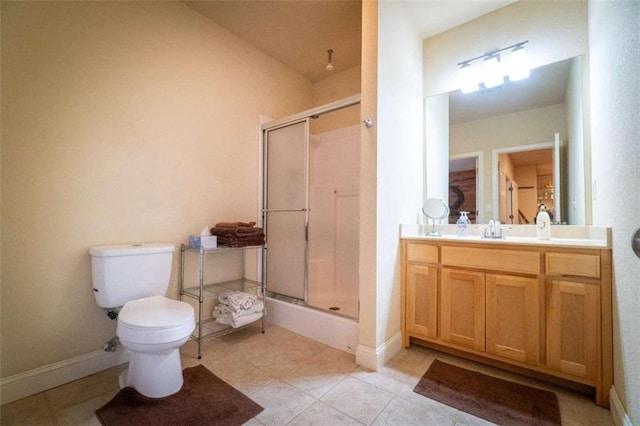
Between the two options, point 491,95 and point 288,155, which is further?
point 288,155

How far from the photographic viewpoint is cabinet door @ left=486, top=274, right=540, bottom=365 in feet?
5.16

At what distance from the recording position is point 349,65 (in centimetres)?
297

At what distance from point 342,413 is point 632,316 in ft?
4.28

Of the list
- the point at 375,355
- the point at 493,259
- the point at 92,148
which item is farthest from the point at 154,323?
the point at 493,259

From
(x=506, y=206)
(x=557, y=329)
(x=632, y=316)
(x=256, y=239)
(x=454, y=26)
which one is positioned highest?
(x=454, y=26)

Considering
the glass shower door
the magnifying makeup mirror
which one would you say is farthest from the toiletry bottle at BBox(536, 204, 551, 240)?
the glass shower door

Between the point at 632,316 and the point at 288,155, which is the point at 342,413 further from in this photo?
the point at 288,155

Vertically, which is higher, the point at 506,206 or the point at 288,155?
the point at 288,155

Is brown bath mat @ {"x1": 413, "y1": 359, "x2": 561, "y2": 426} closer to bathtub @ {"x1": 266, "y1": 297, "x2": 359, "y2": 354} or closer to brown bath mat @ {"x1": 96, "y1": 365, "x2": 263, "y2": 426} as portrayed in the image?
bathtub @ {"x1": 266, "y1": 297, "x2": 359, "y2": 354}

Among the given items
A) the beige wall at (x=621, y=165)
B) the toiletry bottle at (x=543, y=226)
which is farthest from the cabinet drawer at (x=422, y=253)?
the beige wall at (x=621, y=165)

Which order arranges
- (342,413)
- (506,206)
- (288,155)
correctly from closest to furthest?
(342,413) < (506,206) < (288,155)

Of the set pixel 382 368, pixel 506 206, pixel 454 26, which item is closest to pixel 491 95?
pixel 454 26

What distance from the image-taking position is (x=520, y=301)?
162 centimetres

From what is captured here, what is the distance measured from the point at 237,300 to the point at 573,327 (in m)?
2.12
